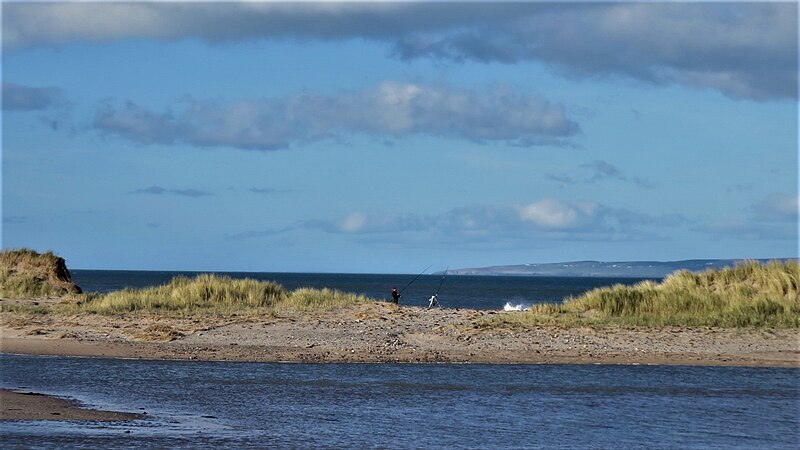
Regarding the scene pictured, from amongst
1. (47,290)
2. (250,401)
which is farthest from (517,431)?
(47,290)

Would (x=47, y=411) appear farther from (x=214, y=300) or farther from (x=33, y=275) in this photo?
(x=33, y=275)

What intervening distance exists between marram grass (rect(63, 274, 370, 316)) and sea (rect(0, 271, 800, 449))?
7.81m

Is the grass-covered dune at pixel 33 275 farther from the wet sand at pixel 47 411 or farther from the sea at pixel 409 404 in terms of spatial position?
the wet sand at pixel 47 411

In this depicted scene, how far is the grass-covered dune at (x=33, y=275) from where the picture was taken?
36.8 m

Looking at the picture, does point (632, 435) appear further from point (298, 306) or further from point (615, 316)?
point (298, 306)

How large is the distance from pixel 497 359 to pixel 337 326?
6272 millimetres

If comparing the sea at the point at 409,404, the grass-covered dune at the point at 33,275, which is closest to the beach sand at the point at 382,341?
the sea at the point at 409,404

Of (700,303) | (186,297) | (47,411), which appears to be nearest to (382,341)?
(700,303)

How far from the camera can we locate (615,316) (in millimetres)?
28641

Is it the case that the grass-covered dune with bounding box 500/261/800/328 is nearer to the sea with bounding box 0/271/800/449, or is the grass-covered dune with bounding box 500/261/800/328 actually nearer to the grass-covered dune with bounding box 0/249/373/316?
the sea with bounding box 0/271/800/449

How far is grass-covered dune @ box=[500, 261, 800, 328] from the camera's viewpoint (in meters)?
27.5

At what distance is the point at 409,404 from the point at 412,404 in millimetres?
54

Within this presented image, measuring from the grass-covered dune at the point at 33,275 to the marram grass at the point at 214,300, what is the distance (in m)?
3.53

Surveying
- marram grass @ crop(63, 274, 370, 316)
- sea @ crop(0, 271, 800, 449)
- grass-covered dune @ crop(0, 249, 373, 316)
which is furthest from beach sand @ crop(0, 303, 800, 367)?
grass-covered dune @ crop(0, 249, 373, 316)
